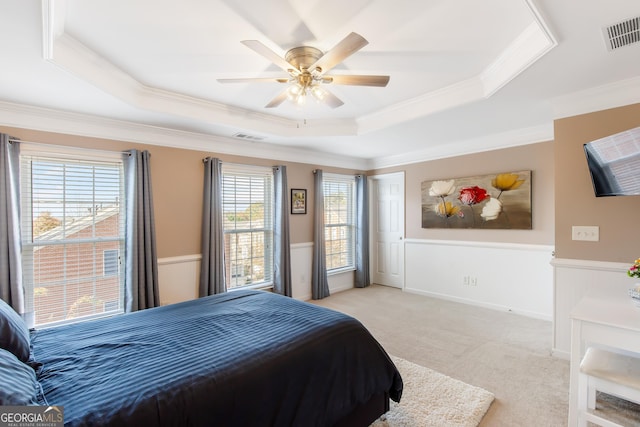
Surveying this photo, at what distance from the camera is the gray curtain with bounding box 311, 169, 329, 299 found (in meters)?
4.80

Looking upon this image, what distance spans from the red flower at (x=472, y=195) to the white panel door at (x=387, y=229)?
44.0 inches

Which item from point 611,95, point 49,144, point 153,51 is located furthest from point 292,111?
point 611,95

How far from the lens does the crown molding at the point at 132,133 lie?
2.71 m

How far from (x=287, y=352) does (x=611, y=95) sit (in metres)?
3.32

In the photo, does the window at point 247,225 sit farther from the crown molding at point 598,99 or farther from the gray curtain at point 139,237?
the crown molding at point 598,99

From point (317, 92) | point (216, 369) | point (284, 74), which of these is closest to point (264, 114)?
point (284, 74)

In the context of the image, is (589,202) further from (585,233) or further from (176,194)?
(176,194)

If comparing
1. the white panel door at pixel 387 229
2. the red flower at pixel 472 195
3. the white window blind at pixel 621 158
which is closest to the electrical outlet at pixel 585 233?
the white window blind at pixel 621 158

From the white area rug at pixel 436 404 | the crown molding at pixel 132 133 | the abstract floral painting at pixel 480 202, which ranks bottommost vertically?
the white area rug at pixel 436 404

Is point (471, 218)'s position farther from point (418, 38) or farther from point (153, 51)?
point (153, 51)

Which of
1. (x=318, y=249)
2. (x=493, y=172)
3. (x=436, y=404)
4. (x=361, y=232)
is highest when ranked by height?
(x=493, y=172)

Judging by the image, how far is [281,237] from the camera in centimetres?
434

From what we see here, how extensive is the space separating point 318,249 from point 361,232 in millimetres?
1099

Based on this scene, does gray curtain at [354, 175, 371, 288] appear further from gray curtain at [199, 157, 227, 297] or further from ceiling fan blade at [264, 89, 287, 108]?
ceiling fan blade at [264, 89, 287, 108]
